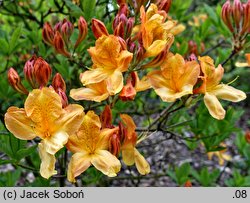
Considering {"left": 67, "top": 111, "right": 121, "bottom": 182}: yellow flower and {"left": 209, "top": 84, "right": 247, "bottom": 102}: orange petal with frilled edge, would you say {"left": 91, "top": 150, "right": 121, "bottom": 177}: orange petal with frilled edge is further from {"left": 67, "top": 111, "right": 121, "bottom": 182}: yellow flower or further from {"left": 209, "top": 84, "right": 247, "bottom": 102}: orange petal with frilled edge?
{"left": 209, "top": 84, "right": 247, "bottom": 102}: orange petal with frilled edge

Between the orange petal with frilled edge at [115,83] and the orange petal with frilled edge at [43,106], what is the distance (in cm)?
14

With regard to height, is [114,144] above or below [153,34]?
below

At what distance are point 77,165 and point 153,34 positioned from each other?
1.39 ft

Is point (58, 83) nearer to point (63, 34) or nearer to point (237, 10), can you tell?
point (63, 34)

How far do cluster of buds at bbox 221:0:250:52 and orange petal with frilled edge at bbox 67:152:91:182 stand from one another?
69cm

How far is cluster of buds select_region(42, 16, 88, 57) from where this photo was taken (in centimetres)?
151

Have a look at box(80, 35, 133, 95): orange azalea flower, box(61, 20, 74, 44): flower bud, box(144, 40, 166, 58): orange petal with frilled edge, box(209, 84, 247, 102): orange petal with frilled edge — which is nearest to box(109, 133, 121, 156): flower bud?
box(80, 35, 133, 95): orange azalea flower

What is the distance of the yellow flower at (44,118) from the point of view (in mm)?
1203

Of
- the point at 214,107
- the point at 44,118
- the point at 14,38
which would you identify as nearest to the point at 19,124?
the point at 44,118

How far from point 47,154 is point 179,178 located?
1.35 metres

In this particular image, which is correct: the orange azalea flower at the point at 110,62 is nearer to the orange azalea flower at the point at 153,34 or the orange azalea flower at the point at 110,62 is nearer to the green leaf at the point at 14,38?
the orange azalea flower at the point at 153,34

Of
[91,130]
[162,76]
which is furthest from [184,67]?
[91,130]

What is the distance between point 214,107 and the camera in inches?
52.5
